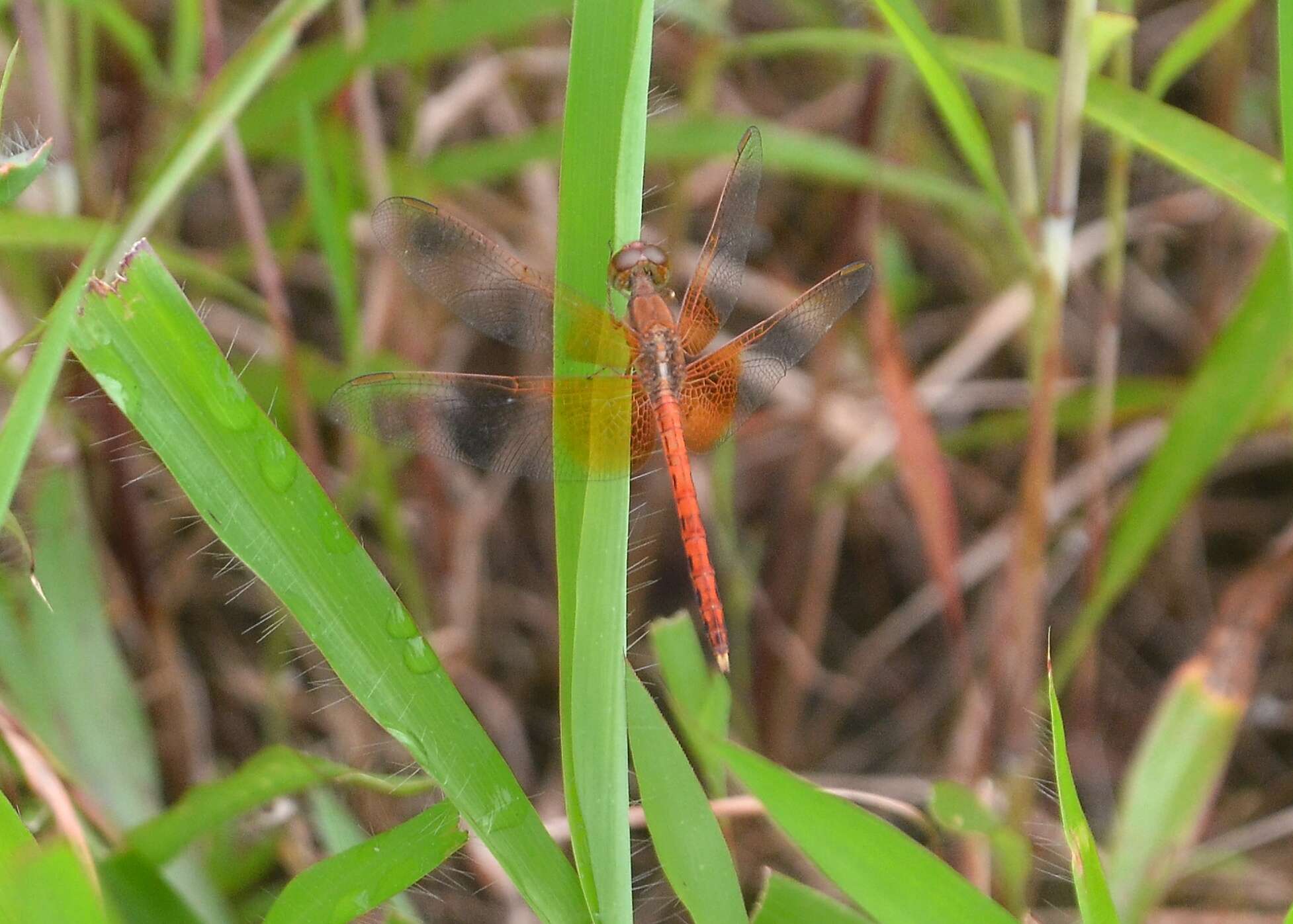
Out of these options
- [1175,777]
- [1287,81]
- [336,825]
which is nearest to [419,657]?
[336,825]

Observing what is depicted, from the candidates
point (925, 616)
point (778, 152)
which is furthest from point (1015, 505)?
point (778, 152)

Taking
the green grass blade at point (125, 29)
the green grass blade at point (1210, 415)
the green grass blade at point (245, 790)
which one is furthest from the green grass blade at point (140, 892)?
the green grass blade at point (1210, 415)

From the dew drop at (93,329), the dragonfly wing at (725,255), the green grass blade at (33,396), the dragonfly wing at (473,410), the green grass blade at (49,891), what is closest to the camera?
the green grass blade at (49,891)

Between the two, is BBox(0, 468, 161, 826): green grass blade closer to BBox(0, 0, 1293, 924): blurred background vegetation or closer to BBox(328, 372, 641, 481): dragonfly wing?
BBox(0, 0, 1293, 924): blurred background vegetation

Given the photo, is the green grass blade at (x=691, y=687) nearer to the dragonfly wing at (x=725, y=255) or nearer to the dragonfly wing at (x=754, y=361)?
the dragonfly wing at (x=754, y=361)

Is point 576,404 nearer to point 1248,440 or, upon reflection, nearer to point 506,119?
point 506,119
